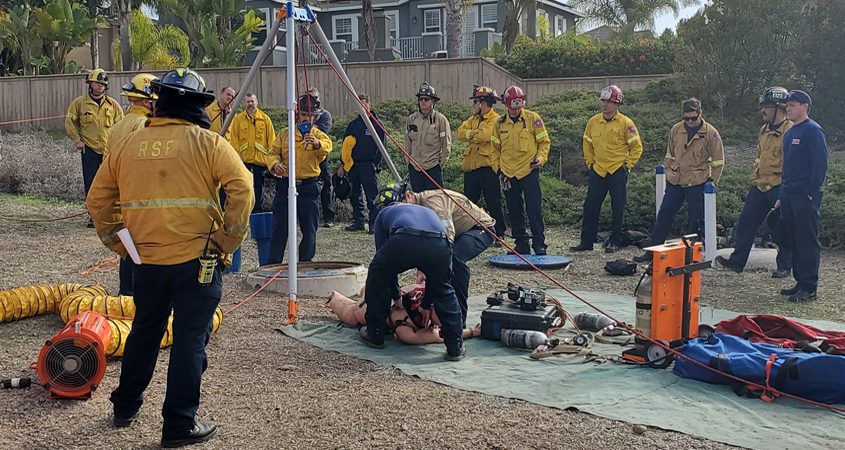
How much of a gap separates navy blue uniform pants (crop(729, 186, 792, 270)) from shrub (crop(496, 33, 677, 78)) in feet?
50.1

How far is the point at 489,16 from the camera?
120ft

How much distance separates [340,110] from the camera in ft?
71.5

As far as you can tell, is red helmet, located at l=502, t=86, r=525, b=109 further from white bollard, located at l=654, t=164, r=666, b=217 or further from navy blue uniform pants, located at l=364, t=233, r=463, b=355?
navy blue uniform pants, located at l=364, t=233, r=463, b=355

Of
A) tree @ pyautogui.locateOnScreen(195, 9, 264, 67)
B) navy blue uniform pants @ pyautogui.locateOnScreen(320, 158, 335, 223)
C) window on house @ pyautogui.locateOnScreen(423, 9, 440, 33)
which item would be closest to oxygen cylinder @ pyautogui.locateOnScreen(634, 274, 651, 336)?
navy blue uniform pants @ pyautogui.locateOnScreen(320, 158, 335, 223)

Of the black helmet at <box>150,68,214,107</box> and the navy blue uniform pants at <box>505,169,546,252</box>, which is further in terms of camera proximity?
the navy blue uniform pants at <box>505,169,546,252</box>

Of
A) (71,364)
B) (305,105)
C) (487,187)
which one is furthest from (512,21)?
(71,364)

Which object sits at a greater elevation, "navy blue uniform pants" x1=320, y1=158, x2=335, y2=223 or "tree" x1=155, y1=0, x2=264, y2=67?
"tree" x1=155, y1=0, x2=264, y2=67

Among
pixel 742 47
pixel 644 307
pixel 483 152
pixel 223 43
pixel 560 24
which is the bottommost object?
pixel 644 307

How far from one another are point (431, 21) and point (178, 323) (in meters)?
33.6

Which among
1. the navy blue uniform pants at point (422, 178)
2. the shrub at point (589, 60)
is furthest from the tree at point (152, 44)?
the navy blue uniform pants at point (422, 178)

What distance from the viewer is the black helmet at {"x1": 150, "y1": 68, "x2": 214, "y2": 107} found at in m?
4.49

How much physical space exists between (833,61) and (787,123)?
889 cm

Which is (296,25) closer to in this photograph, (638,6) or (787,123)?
(787,123)

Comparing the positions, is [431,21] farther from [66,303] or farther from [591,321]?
[66,303]
